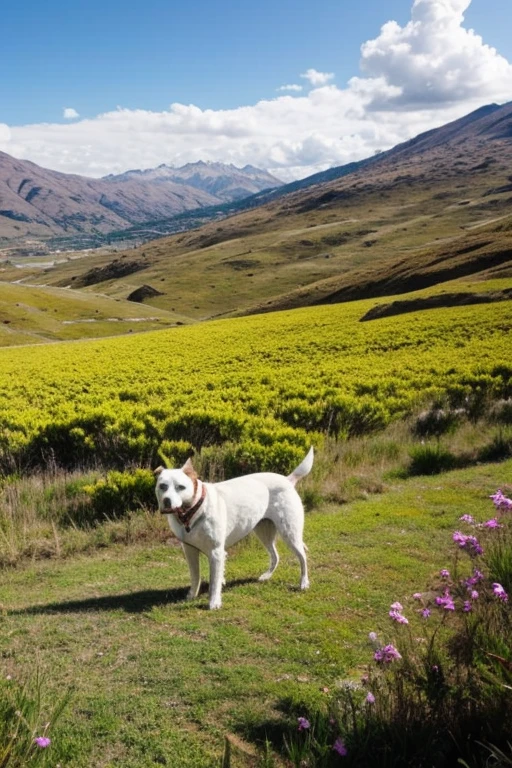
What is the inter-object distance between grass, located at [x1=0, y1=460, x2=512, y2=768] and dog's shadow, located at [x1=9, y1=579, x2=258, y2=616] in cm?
2

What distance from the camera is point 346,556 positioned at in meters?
7.43

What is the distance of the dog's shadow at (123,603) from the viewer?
19.8 ft

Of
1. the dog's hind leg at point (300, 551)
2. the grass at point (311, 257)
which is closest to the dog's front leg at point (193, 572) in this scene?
the dog's hind leg at point (300, 551)

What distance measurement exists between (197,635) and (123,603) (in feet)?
3.96

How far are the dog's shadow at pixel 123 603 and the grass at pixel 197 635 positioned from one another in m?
0.02

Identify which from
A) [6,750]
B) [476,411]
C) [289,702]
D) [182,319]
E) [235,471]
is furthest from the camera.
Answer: [182,319]

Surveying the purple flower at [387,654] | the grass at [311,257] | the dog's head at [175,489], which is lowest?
the purple flower at [387,654]

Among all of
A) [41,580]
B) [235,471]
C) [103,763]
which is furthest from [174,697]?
[235,471]

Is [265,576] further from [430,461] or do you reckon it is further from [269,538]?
[430,461]

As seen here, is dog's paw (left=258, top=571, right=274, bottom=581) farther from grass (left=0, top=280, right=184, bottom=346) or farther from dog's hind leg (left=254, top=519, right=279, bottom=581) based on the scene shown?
grass (left=0, top=280, right=184, bottom=346)

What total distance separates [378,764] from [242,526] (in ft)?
9.85

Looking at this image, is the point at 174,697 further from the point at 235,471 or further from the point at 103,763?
the point at 235,471

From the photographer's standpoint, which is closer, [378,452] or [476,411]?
[378,452]

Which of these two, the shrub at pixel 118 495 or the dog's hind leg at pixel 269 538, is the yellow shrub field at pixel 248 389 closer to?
the shrub at pixel 118 495
